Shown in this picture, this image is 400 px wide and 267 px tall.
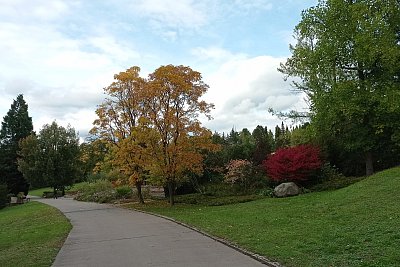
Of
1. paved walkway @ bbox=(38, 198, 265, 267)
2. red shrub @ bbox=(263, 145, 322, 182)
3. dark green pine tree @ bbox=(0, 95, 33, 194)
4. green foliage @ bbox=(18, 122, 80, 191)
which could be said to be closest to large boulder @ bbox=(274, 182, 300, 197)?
red shrub @ bbox=(263, 145, 322, 182)

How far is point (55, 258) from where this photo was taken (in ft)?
30.4

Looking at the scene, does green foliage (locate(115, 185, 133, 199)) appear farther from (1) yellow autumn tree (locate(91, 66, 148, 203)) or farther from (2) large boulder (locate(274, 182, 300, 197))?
(2) large boulder (locate(274, 182, 300, 197))

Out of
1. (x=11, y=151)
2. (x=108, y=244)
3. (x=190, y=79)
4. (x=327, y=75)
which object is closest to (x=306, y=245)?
(x=108, y=244)

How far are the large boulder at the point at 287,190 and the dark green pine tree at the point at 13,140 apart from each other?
41126mm

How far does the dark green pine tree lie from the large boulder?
4113 centimetres

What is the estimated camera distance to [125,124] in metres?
25.2

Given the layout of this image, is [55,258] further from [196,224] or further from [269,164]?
[269,164]

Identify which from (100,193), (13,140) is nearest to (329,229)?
(100,193)

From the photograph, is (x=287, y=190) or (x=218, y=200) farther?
(x=218, y=200)

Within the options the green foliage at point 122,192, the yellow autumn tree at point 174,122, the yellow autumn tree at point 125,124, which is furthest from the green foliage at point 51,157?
the yellow autumn tree at point 174,122

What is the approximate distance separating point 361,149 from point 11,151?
46615mm

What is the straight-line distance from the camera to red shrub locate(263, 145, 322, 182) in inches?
886

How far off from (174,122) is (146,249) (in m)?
12.4

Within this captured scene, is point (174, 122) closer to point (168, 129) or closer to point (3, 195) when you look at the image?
point (168, 129)
